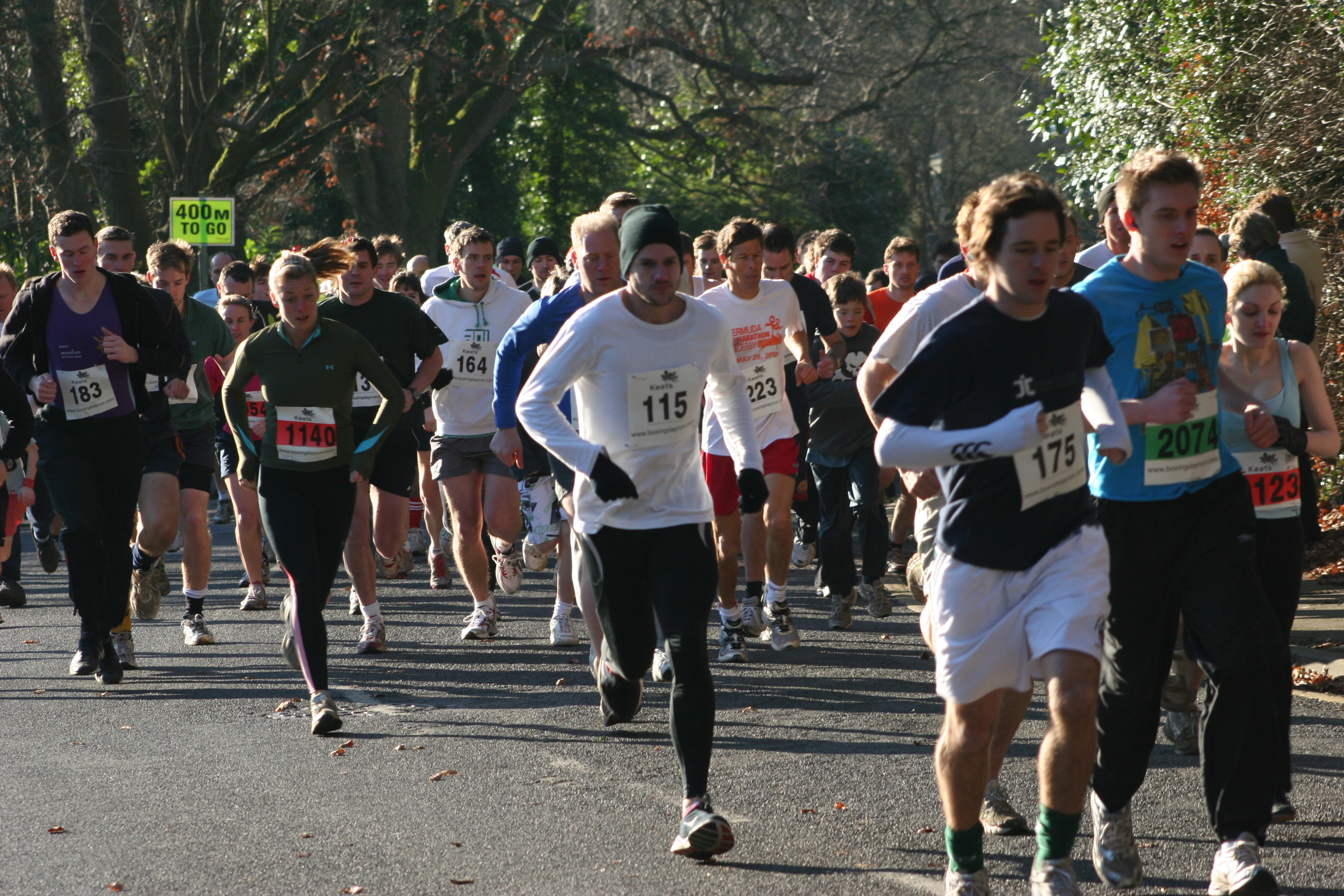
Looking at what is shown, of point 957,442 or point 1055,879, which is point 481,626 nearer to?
point 1055,879

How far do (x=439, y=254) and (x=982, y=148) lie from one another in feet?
57.2

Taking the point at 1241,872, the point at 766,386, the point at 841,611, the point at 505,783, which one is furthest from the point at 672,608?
the point at 841,611

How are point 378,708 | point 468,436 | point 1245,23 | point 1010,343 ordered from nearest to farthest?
1. point 1010,343
2. point 378,708
3. point 468,436
4. point 1245,23

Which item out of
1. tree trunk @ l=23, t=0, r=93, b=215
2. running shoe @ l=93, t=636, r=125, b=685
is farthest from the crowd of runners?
tree trunk @ l=23, t=0, r=93, b=215

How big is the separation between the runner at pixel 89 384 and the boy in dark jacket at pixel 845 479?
3.89 meters

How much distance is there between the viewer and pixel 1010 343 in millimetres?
4121

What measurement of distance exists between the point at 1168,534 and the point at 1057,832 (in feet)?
3.31

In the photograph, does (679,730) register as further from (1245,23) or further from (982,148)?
(982,148)

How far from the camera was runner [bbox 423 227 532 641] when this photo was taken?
912 cm

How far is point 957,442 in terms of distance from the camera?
4.00 metres

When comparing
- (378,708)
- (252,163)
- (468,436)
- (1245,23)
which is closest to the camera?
(378,708)

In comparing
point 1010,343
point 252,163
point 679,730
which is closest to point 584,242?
point 679,730

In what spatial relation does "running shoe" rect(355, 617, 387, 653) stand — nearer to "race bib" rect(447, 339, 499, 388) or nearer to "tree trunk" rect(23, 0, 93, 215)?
"race bib" rect(447, 339, 499, 388)

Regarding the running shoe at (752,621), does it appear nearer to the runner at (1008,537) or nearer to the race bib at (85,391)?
the race bib at (85,391)
